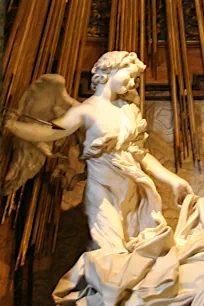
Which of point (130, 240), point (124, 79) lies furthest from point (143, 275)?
point (124, 79)

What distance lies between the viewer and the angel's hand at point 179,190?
2.07 m

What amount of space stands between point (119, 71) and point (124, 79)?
0.10 ft

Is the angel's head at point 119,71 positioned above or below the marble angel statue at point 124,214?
above

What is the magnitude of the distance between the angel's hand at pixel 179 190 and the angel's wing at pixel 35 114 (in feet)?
1.29

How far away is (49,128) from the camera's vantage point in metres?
2.04

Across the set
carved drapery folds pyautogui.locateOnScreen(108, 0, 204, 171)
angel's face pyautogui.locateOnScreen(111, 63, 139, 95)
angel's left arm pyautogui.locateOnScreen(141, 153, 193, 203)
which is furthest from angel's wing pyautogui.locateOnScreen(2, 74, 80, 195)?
carved drapery folds pyautogui.locateOnScreen(108, 0, 204, 171)

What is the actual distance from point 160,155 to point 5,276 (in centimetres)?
74

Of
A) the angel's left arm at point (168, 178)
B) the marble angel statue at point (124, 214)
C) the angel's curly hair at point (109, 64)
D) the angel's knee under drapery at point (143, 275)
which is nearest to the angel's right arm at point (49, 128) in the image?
the marble angel statue at point (124, 214)

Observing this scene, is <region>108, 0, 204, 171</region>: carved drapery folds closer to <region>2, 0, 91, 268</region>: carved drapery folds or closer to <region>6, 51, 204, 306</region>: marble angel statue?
<region>2, 0, 91, 268</region>: carved drapery folds

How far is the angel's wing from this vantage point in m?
2.05

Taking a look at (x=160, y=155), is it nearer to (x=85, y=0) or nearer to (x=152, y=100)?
(x=152, y=100)

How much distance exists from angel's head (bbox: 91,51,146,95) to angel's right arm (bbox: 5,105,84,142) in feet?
0.42

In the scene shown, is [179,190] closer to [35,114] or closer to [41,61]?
[35,114]

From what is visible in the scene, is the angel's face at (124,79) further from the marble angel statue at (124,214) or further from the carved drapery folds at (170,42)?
the carved drapery folds at (170,42)
